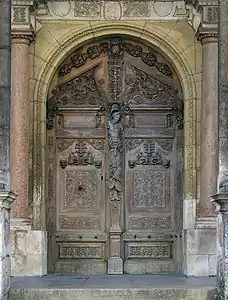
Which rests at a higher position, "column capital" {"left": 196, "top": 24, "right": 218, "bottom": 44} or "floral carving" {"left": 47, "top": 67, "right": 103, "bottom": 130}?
"column capital" {"left": 196, "top": 24, "right": 218, "bottom": 44}

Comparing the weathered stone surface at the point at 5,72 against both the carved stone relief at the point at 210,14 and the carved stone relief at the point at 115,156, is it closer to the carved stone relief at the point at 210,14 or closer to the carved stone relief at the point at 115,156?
the carved stone relief at the point at 115,156

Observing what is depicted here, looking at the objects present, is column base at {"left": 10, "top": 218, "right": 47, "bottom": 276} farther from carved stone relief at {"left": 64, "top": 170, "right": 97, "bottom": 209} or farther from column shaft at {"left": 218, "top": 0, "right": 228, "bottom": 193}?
column shaft at {"left": 218, "top": 0, "right": 228, "bottom": 193}

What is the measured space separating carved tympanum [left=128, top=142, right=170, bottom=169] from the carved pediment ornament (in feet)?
4.06

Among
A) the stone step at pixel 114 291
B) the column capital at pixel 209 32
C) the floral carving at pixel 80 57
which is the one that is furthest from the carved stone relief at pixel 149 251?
the column capital at pixel 209 32

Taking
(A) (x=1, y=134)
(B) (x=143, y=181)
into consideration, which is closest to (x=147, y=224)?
(B) (x=143, y=181)

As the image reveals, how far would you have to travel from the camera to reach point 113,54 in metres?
13.6

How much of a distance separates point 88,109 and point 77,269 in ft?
8.51

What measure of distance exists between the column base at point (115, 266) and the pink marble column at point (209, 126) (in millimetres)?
1597

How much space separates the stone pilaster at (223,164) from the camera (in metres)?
9.98

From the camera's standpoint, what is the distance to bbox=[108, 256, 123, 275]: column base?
13.3m

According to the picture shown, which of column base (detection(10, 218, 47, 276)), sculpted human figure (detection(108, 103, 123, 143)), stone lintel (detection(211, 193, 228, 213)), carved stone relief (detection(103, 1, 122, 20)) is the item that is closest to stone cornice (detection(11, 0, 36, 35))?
carved stone relief (detection(103, 1, 122, 20))

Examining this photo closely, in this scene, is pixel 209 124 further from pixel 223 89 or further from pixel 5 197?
pixel 5 197

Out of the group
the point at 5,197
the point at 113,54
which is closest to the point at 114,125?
the point at 113,54

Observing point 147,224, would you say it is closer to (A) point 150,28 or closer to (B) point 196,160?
(B) point 196,160
